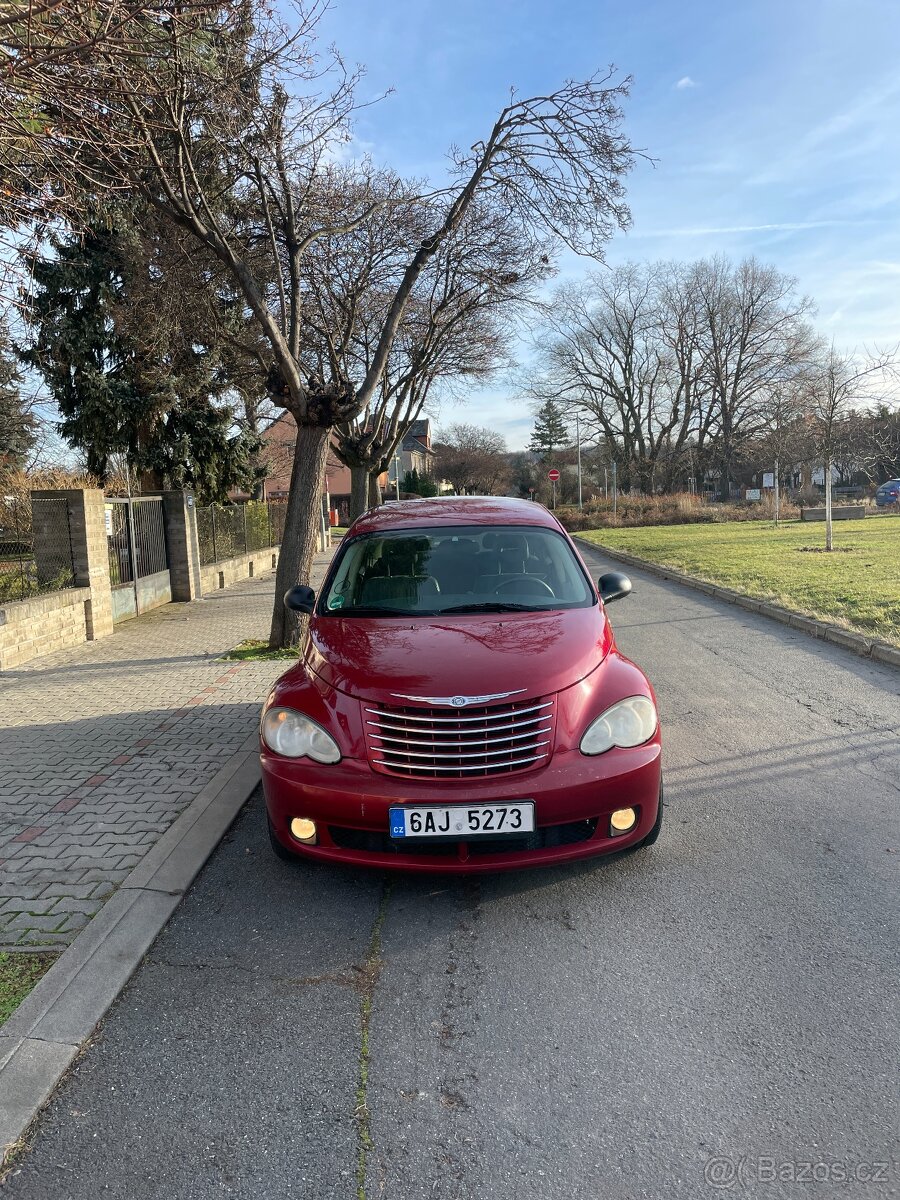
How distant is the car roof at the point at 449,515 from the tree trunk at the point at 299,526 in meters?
3.53

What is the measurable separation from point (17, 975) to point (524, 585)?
3.06 m

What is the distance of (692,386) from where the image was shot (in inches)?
2317

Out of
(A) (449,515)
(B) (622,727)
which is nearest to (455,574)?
(A) (449,515)

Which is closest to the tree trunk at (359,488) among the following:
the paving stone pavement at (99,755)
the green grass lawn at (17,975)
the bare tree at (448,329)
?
the bare tree at (448,329)

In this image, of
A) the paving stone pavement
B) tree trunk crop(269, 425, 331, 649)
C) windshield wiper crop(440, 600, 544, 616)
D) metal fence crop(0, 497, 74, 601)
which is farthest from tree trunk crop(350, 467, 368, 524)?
windshield wiper crop(440, 600, 544, 616)

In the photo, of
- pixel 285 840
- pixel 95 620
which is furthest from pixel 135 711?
pixel 95 620

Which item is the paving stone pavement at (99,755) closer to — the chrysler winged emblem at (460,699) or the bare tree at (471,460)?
the chrysler winged emblem at (460,699)

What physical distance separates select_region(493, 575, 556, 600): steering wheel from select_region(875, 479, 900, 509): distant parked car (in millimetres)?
37929

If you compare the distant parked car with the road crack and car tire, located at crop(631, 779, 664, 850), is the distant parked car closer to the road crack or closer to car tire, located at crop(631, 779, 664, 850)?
car tire, located at crop(631, 779, 664, 850)

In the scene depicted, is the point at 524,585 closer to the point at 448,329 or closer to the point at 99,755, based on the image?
the point at 99,755

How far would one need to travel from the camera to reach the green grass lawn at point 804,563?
34.7ft

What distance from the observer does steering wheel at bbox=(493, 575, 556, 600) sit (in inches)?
185

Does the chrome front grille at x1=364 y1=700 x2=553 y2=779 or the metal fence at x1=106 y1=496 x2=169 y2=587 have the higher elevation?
the metal fence at x1=106 y1=496 x2=169 y2=587

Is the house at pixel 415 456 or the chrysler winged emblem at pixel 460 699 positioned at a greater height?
the house at pixel 415 456
